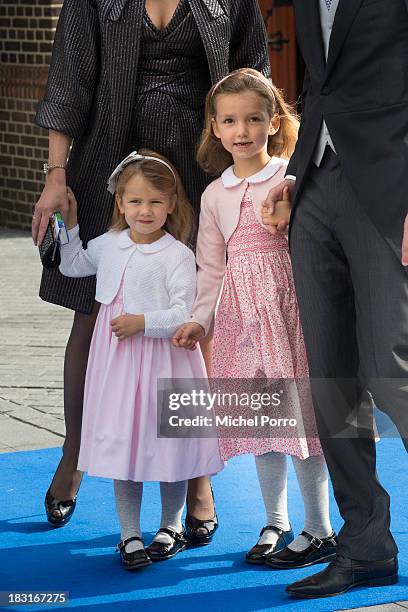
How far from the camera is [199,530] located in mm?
4641

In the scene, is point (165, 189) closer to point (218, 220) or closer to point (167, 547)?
point (218, 220)

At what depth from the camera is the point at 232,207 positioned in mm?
4375

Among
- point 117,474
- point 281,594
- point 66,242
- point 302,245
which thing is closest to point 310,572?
point 281,594

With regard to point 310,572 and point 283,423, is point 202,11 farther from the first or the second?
point 310,572

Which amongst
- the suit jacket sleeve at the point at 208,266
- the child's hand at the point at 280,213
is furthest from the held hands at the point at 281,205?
the suit jacket sleeve at the point at 208,266

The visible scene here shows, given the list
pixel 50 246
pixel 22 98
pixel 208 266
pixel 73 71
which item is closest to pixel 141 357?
pixel 208 266

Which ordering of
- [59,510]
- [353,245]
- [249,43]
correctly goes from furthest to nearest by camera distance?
[59,510] → [249,43] → [353,245]

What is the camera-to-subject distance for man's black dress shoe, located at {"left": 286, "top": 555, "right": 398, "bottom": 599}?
4.07 metres

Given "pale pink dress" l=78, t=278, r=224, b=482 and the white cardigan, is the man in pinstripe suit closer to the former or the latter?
the white cardigan

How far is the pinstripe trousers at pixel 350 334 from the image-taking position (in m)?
3.88

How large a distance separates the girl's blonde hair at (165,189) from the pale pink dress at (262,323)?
0.22m

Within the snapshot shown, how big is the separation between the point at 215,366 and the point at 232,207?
51 cm

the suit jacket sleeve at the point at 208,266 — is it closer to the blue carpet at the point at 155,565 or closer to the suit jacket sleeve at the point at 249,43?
the suit jacket sleeve at the point at 249,43

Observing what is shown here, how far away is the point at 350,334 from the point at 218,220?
638 mm
